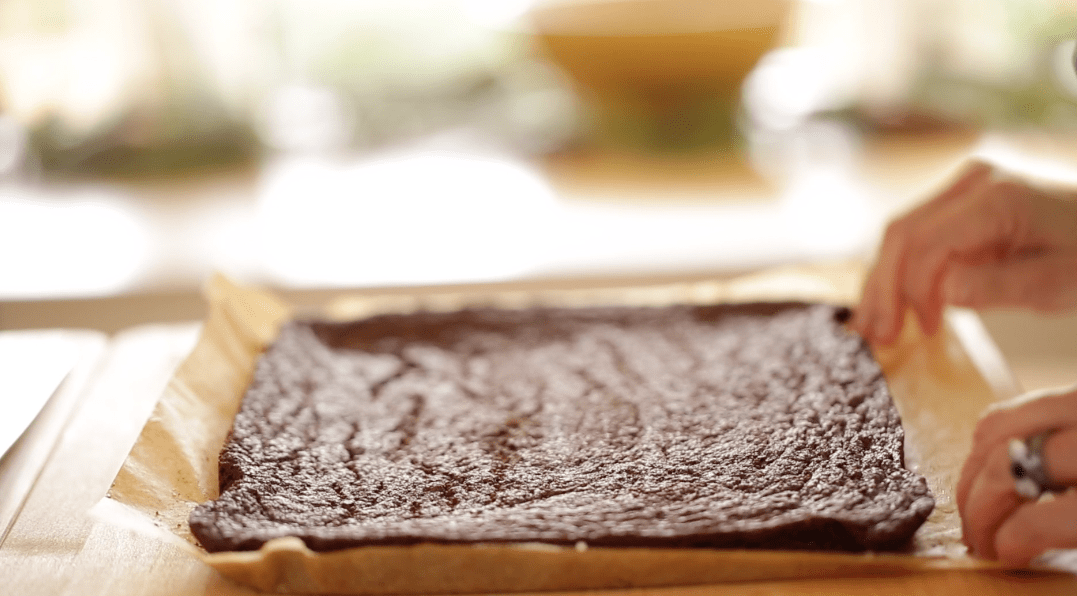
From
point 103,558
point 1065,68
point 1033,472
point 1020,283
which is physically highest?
point 1065,68

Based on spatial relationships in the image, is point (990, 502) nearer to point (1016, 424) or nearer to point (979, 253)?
point (1016, 424)

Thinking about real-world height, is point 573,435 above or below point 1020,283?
→ below

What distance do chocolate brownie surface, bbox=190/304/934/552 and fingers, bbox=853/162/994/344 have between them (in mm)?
43

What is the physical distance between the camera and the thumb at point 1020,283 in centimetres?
105

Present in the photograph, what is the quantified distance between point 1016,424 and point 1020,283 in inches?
14.2

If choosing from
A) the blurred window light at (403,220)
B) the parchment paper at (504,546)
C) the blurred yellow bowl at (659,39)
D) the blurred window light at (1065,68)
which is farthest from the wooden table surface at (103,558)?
the blurred window light at (1065,68)

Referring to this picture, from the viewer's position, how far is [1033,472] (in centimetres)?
74

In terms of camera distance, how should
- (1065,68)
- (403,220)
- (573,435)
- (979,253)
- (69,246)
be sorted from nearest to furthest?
(573,435), (979,253), (69,246), (403,220), (1065,68)

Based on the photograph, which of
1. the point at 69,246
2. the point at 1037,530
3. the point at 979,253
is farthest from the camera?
the point at 69,246

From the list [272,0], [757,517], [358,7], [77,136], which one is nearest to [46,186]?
[77,136]

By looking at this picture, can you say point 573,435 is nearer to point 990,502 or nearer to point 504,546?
point 504,546

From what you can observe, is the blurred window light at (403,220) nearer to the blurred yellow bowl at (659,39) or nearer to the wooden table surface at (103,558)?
the blurred yellow bowl at (659,39)

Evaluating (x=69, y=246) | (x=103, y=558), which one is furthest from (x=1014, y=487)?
(x=69, y=246)

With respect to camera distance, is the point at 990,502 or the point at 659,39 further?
the point at 659,39
